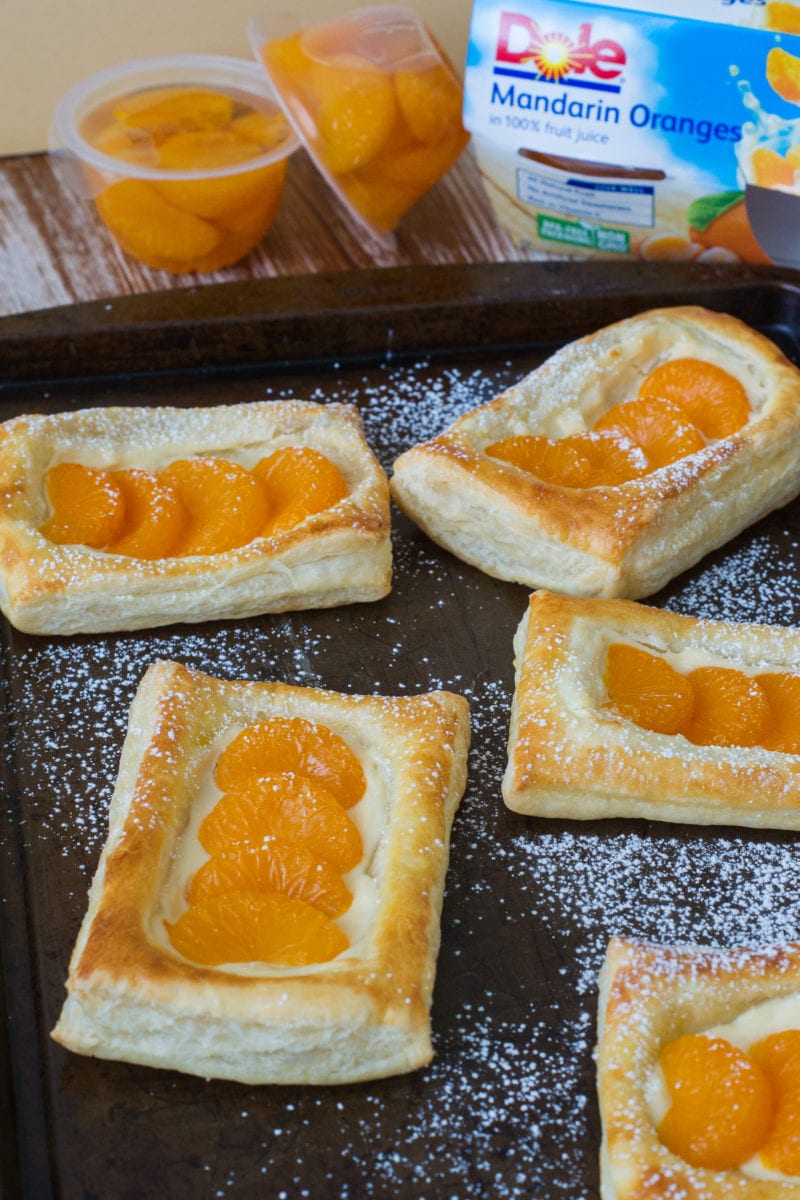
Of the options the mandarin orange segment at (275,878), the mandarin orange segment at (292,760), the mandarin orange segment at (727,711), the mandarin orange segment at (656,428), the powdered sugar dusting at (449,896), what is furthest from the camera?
the mandarin orange segment at (656,428)

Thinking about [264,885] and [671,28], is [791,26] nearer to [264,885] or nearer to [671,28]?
[671,28]

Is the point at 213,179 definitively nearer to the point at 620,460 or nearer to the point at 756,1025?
the point at 620,460

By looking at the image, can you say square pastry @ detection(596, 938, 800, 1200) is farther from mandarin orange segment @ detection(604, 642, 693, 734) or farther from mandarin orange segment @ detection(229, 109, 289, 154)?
mandarin orange segment @ detection(229, 109, 289, 154)

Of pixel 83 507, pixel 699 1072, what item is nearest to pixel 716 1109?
pixel 699 1072

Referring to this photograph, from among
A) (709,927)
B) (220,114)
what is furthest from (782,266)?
(709,927)

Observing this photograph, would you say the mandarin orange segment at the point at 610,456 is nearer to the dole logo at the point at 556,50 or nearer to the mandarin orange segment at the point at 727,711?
the mandarin orange segment at the point at 727,711

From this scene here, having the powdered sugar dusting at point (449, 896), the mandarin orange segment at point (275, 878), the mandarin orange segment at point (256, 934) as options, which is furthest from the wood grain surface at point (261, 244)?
the mandarin orange segment at point (256, 934)
